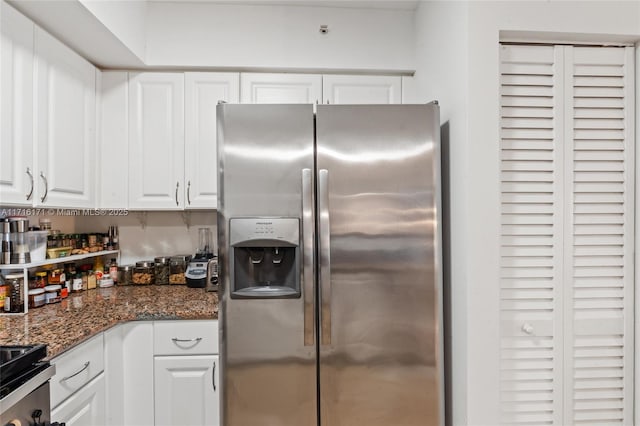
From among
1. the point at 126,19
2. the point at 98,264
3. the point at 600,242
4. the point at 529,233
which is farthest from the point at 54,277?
the point at 600,242

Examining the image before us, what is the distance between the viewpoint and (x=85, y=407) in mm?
1485

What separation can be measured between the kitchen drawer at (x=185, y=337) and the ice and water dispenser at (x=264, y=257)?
368mm

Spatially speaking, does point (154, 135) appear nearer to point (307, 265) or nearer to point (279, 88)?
point (279, 88)

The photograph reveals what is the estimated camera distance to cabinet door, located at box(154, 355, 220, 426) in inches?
67.5

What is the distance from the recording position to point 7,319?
154cm

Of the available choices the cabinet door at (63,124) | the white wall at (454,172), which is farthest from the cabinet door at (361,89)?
the cabinet door at (63,124)

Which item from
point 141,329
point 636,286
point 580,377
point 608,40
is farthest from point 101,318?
point 608,40

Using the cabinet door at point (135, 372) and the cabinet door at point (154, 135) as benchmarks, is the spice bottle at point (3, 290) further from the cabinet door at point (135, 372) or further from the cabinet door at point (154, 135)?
the cabinet door at point (154, 135)

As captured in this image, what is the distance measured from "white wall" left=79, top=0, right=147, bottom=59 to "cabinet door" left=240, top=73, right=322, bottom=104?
54 centimetres

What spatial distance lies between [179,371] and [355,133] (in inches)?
52.2

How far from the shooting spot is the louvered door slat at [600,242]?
1.45 metres

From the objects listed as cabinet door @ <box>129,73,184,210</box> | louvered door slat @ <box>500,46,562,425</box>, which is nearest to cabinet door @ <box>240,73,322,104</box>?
cabinet door @ <box>129,73,184,210</box>

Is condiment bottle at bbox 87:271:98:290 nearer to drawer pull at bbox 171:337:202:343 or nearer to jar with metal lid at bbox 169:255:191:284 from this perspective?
jar with metal lid at bbox 169:255:191:284

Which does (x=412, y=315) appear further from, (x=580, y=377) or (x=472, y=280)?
(x=580, y=377)
